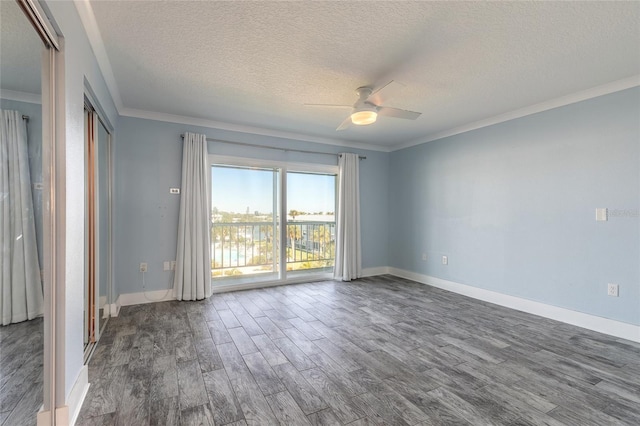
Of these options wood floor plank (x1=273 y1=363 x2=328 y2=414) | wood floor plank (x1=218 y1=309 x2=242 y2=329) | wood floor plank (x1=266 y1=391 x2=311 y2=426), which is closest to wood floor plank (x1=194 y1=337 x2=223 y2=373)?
wood floor plank (x1=218 y1=309 x2=242 y2=329)

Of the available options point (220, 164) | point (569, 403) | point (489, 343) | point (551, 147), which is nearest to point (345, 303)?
point (489, 343)

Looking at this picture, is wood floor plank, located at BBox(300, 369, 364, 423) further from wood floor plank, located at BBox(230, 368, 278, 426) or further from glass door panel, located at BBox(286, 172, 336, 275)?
glass door panel, located at BBox(286, 172, 336, 275)

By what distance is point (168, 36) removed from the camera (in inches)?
85.6

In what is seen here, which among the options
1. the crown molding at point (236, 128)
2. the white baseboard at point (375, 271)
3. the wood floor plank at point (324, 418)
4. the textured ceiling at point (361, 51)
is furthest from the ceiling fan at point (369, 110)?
the white baseboard at point (375, 271)

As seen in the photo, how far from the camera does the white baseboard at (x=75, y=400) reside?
151cm

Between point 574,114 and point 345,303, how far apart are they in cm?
340

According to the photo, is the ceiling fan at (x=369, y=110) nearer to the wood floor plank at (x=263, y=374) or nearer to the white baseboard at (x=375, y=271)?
the wood floor plank at (x=263, y=374)

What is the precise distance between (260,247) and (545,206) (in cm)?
394

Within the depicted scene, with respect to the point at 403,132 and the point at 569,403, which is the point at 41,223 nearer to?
the point at 569,403

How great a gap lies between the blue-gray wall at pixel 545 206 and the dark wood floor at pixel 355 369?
1.65ft

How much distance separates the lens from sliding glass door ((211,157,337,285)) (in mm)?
4461

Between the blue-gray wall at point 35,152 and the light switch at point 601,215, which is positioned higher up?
the blue-gray wall at point 35,152

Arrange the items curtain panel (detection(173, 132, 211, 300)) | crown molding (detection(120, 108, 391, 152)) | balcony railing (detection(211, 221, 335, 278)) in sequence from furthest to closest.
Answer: balcony railing (detection(211, 221, 335, 278))
curtain panel (detection(173, 132, 211, 300))
crown molding (detection(120, 108, 391, 152))

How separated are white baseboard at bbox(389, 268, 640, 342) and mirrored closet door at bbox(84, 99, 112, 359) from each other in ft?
14.5
